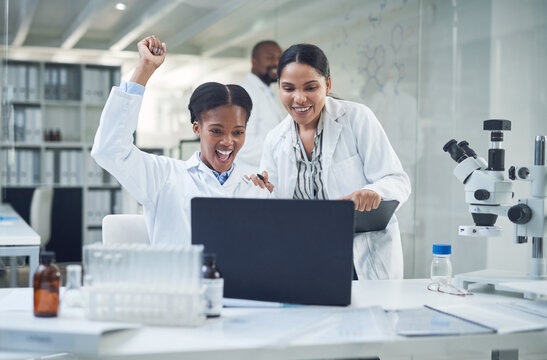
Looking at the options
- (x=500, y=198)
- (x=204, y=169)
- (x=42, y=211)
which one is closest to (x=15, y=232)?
(x=42, y=211)

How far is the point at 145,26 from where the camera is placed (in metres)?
3.90

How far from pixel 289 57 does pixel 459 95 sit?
226 cm

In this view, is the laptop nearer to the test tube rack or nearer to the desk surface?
the test tube rack

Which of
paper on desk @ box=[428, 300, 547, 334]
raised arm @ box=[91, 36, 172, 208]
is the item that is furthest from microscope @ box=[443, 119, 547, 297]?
raised arm @ box=[91, 36, 172, 208]

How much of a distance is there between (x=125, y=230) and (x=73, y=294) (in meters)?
0.59

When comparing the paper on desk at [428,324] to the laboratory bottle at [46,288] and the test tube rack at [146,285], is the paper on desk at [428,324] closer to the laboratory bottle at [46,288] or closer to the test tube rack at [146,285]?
the test tube rack at [146,285]

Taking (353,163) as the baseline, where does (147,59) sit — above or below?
above

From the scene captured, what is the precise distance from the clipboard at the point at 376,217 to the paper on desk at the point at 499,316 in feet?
1.85

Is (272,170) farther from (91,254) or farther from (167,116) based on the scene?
(167,116)

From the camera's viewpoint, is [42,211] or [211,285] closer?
[211,285]

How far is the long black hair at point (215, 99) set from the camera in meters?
2.14

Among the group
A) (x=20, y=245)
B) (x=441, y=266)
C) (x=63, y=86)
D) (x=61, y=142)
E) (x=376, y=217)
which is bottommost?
(x=20, y=245)

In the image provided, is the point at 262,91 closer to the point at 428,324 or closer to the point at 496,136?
the point at 496,136

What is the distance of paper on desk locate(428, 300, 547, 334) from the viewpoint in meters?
1.38
